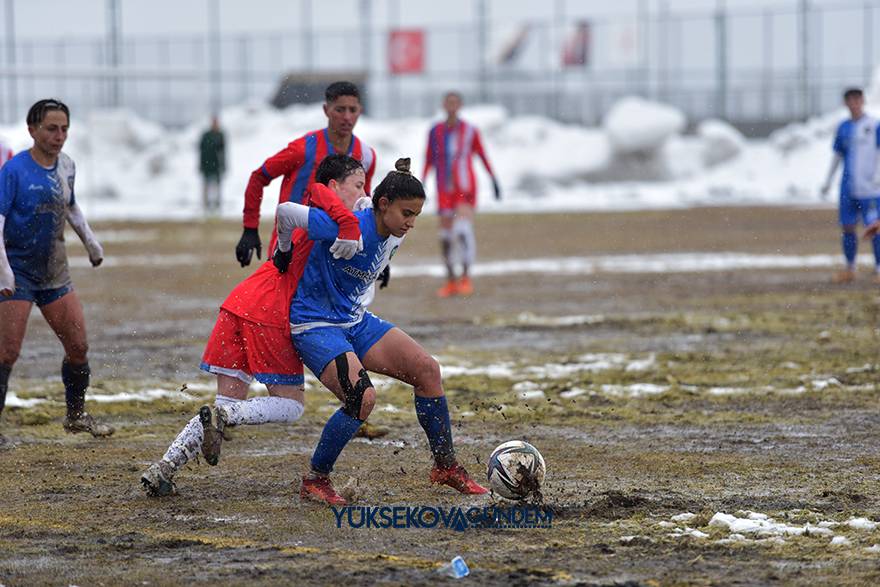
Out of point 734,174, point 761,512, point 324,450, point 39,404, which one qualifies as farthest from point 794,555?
point 734,174

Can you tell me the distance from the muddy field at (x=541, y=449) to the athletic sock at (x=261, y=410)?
1.29 feet

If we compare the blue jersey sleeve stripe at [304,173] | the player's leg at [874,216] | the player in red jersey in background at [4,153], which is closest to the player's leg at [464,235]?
the player's leg at [874,216]

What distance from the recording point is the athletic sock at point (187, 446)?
21.4ft

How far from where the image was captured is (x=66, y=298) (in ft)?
27.6

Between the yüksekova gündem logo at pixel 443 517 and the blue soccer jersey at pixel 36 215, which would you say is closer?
the yüksekova gündem logo at pixel 443 517

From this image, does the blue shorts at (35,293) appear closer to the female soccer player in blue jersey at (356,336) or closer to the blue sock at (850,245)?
the female soccer player in blue jersey at (356,336)

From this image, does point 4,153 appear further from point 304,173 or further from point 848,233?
point 848,233

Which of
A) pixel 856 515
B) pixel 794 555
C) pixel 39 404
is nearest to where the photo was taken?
pixel 794 555

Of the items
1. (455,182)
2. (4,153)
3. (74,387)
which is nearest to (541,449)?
(74,387)

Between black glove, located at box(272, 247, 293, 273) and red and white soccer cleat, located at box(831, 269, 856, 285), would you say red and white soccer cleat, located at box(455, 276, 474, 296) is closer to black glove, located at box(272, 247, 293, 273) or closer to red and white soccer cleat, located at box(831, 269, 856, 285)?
red and white soccer cleat, located at box(831, 269, 856, 285)

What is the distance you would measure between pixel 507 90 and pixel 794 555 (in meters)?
45.6

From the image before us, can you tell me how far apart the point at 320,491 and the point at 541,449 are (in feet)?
5.84

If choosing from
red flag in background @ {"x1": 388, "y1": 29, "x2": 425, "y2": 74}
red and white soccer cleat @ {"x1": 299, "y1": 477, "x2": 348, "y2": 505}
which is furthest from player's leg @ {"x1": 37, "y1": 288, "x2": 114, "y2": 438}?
red flag in background @ {"x1": 388, "y1": 29, "x2": 425, "y2": 74}

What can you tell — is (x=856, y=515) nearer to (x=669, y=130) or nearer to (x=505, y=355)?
(x=505, y=355)
